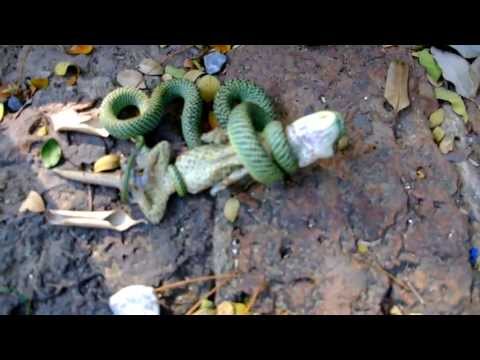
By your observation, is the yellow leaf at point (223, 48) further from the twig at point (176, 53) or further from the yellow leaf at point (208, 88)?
the yellow leaf at point (208, 88)

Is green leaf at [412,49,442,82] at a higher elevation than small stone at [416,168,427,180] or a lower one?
higher

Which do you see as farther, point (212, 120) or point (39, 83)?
point (39, 83)

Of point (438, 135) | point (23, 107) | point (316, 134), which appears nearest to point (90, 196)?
point (23, 107)

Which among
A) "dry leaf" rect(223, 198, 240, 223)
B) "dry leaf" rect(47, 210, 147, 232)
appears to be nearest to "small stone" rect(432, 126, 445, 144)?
"dry leaf" rect(223, 198, 240, 223)

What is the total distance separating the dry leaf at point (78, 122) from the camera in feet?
7.72

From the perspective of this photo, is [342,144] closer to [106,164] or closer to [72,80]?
[106,164]

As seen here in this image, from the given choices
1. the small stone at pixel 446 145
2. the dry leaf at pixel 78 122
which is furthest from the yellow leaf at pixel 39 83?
the small stone at pixel 446 145

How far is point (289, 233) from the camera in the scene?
2.13 m

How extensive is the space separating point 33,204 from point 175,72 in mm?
920

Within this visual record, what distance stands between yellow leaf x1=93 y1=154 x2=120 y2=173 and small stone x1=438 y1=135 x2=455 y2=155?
1486 millimetres

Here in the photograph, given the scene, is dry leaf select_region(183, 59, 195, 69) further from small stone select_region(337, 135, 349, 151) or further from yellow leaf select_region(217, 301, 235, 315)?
yellow leaf select_region(217, 301, 235, 315)

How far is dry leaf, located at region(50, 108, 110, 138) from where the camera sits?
2352 mm

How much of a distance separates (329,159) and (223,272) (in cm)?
68
